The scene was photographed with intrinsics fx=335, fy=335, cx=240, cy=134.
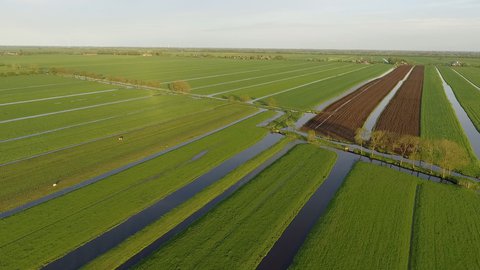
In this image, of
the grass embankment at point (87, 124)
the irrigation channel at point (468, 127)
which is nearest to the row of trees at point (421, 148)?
the irrigation channel at point (468, 127)

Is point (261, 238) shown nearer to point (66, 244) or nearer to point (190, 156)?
point (66, 244)

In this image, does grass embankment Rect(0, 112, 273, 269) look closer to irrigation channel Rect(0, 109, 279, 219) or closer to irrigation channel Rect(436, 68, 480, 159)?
irrigation channel Rect(0, 109, 279, 219)

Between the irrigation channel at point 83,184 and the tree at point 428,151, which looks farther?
the tree at point 428,151

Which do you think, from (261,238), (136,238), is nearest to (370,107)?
(261,238)

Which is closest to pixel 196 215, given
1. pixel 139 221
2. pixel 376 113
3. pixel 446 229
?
pixel 139 221

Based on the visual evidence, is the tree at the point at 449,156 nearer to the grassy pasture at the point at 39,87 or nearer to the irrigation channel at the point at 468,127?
the irrigation channel at the point at 468,127

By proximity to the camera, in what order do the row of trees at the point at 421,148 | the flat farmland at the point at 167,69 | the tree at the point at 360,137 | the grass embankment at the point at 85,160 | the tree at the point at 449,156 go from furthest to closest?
the flat farmland at the point at 167,69 → the tree at the point at 360,137 → the row of trees at the point at 421,148 → the tree at the point at 449,156 → the grass embankment at the point at 85,160

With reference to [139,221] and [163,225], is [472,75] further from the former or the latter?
[139,221]
